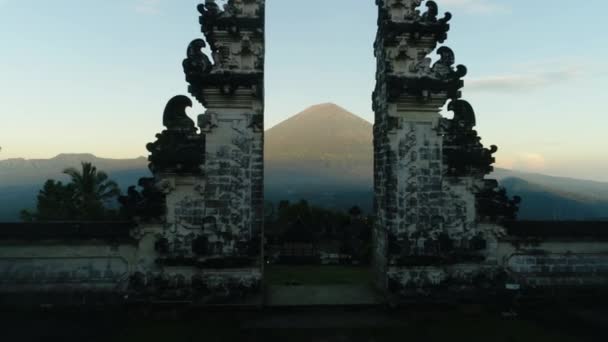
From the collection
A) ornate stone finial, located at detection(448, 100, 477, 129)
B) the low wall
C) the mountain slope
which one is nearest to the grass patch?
the low wall

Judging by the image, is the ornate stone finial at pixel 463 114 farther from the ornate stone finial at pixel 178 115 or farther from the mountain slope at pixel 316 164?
the mountain slope at pixel 316 164

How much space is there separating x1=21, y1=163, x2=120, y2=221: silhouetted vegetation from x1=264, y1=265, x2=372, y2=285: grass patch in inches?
662

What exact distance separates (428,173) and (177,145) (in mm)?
5264

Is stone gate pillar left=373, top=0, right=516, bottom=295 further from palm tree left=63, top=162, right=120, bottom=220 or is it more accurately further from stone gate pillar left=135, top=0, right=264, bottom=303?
palm tree left=63, top=162, right=120, bottom=220

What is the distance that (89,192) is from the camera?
29797 millimetres

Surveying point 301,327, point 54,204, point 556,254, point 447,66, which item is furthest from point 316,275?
point 54,204

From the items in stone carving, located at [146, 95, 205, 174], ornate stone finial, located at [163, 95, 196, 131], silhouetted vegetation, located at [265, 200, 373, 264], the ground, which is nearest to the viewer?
the ground

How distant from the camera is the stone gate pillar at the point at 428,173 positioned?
870 cm

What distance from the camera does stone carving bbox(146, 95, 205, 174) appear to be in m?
8.40

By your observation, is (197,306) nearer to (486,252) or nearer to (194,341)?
(194,341)

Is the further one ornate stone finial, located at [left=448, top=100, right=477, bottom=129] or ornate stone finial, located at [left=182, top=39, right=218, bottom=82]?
ornate stone finial, located at [left=448, top=100, right=477, bottom=129]

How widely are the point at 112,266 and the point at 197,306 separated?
1912 millimetres

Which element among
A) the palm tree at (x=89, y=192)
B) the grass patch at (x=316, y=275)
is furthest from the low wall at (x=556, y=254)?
the palm tree at (x=89, y=192)

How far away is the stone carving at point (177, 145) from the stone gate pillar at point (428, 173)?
3.96 meters
